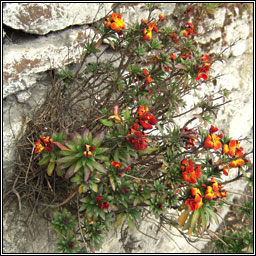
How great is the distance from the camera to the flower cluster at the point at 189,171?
1352 millimetres

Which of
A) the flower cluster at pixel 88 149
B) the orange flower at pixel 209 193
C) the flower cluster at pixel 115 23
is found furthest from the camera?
the flower cluster at pixel 115 23

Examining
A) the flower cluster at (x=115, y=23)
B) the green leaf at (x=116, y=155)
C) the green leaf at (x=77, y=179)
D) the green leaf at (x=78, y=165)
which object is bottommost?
the green leaf at (x=77, y=179)

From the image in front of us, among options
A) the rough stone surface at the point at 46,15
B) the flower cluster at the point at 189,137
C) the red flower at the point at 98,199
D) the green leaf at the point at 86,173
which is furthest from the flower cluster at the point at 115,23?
the red flower at the point at 98,199

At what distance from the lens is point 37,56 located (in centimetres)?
167

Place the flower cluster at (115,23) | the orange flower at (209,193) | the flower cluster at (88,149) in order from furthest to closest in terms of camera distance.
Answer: the flower cluster at (115,23), the orange flower at (209,193), the flower cluster at (88,149)

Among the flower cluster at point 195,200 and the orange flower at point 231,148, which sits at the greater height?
the orange flower at point 231,148

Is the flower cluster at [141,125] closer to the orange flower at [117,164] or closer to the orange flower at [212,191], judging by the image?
the orange flower at [117,164]

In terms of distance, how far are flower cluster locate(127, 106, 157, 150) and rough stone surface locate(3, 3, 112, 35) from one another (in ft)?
2.41

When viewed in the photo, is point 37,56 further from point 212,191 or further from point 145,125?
point 212,191

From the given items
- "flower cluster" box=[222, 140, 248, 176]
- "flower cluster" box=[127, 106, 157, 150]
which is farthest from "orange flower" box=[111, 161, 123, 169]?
"flower cluster" box=[222, 140, 248, 176]

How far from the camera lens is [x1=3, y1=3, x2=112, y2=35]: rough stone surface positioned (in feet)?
5.05

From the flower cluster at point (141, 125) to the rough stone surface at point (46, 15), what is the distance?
73cm

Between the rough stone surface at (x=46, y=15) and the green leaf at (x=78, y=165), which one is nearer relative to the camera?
the green leaf at (x=78, y=165)

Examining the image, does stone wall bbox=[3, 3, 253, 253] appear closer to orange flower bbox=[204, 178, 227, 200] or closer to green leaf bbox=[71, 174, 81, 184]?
green leaf bbox=[71, 174, 81, 184]
